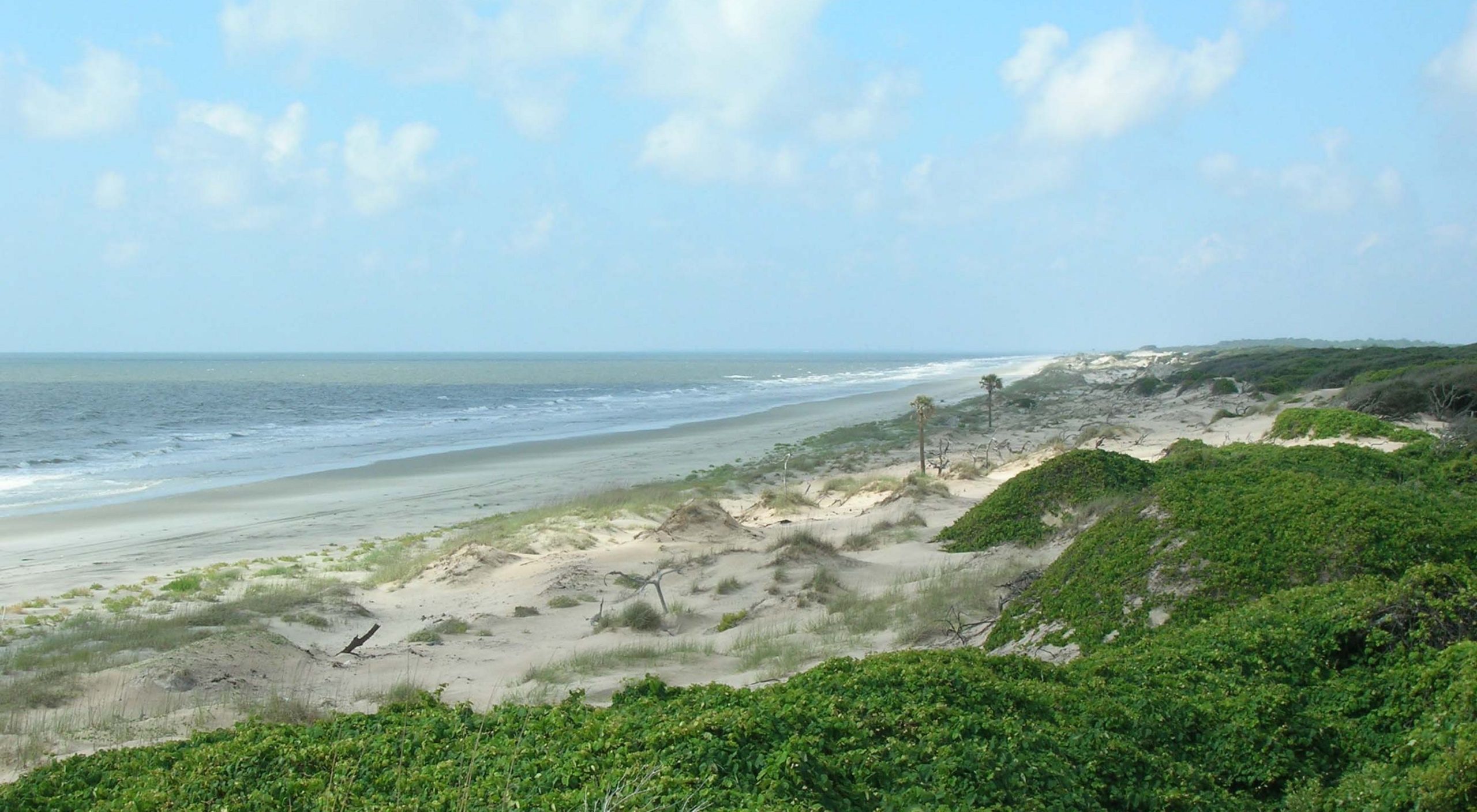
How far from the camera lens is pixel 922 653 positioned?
21.5 feet

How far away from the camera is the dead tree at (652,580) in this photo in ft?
40.5

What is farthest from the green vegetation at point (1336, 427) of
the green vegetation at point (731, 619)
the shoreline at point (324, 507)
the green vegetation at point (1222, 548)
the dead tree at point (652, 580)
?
the shoreline at point (324, 507)

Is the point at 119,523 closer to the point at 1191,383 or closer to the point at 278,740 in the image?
the point at 278,740

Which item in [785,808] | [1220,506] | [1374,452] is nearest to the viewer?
[785,808]

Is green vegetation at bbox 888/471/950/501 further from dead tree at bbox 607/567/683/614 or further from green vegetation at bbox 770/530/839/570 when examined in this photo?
dead tree at bbox 607/567/683/614

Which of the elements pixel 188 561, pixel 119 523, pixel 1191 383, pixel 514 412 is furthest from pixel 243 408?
pixel 1191 383

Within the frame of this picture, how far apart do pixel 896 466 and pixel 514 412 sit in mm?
33810

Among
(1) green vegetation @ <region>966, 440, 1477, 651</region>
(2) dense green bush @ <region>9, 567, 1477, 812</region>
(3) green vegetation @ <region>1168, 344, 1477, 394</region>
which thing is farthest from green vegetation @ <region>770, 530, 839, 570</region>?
(3) green vegetation @ <region>1168, 344, 1477, 394</region>

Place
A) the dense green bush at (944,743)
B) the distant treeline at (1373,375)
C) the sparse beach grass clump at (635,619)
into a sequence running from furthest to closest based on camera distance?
the distant treeline at (1373,375) → the sparse beach grass clump at (635,619) → the dense green bush at (944,743)

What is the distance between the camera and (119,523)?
2175 cm

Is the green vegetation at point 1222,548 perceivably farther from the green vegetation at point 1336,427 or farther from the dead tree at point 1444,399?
the dead tree at point 1444,399

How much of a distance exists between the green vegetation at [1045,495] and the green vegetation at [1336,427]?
6.71 m

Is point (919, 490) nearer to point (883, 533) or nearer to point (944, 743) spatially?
point (883, 533)

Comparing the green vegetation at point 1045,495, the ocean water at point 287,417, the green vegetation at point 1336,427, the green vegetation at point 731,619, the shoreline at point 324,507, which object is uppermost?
the green vegetation at point 1336,427
